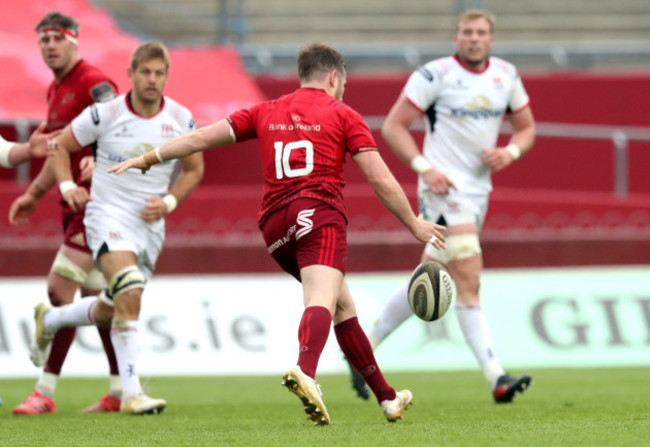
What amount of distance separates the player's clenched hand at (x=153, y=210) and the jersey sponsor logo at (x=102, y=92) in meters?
0.77

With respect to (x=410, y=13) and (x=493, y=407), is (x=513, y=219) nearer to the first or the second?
(x=410, y=13)

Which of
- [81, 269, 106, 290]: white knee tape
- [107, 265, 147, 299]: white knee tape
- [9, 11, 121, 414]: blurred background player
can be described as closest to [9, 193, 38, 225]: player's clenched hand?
[9, 11, 121, 414]: blurred background player

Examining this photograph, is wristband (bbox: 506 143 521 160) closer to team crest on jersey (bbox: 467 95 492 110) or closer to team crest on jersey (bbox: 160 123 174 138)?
team crest on jersey (bbox: 467 95 492 110)

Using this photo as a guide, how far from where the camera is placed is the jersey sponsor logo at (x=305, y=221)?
6121 mm

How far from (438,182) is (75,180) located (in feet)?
8.14

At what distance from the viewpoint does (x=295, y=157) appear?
6.20 metres

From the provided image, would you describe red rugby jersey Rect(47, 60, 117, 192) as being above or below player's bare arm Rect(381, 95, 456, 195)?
above

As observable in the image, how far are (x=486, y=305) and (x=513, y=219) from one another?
2713 mm

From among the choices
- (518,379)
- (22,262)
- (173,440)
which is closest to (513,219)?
(22,262)

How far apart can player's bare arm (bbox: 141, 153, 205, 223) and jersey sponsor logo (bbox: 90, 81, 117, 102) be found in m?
0.64

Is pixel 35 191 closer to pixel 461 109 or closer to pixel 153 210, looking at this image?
pixel 153 210

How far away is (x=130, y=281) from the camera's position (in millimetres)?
7363

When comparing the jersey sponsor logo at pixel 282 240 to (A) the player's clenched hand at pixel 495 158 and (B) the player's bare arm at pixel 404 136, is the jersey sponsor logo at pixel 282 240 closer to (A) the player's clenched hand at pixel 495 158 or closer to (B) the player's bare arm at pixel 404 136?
(B) the player's bare arm at pixel 404 136

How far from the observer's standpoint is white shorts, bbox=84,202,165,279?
296 inches
